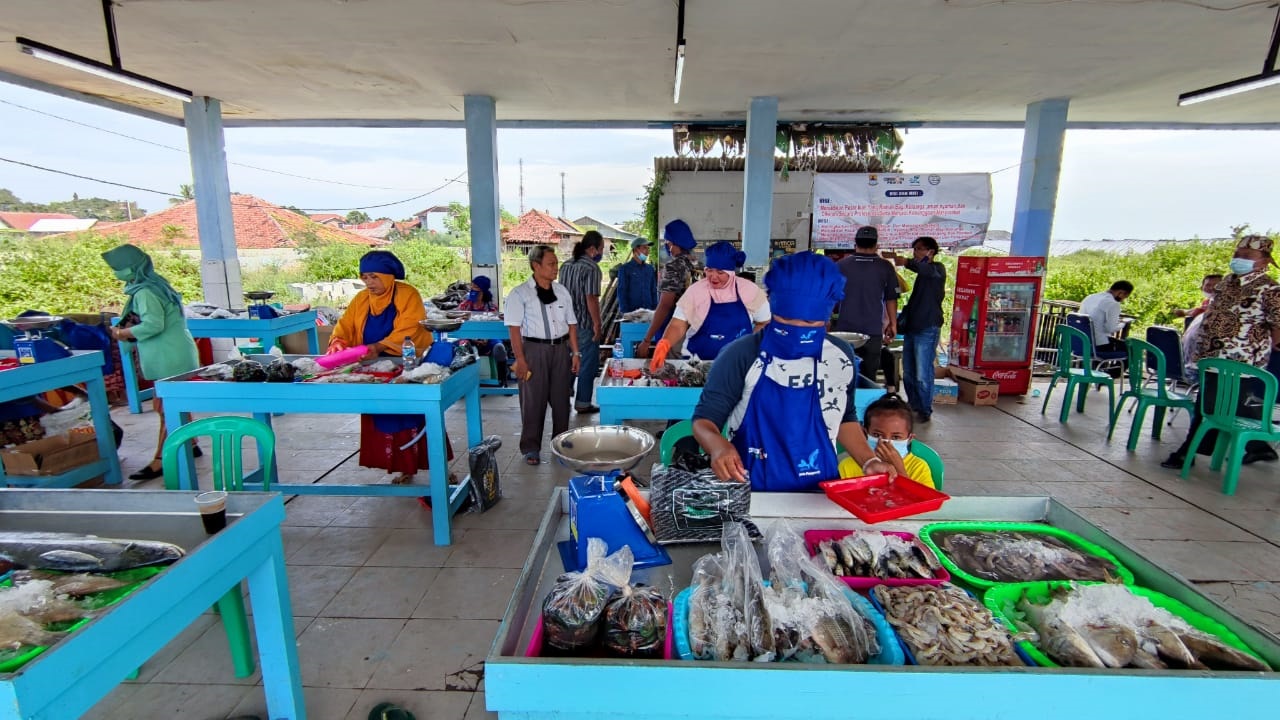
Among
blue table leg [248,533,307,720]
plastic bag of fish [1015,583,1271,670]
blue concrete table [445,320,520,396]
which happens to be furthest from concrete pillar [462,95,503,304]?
plastic bag of fish [1015,583,1271,670]

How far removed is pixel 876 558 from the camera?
5.10ft

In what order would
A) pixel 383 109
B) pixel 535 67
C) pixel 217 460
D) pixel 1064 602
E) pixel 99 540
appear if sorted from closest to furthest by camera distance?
pixel 1064 602, pixel 99 540, pixel 217 460, pixel 535 67, pixel 383 109

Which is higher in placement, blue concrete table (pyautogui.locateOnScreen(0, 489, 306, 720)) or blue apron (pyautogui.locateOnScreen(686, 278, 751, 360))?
blue apron (pyautogui.locateOnScreen(686, 278, 751, 360))

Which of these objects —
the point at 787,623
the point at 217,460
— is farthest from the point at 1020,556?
the point at 217,460

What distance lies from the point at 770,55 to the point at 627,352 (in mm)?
3312

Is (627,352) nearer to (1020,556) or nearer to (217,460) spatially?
(217,460)

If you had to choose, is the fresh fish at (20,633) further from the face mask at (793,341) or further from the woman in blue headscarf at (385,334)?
the woman in blue headscarf at (385,334)

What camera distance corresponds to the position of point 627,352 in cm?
603

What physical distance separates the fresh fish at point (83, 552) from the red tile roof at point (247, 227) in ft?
55.0

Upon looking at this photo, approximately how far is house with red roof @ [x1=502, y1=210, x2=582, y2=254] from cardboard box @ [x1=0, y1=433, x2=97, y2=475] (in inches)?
720

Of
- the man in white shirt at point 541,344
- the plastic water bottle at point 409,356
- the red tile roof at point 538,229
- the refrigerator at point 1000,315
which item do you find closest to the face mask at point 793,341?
the plastic water bottle at point 409,356

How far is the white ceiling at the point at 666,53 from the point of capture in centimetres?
484

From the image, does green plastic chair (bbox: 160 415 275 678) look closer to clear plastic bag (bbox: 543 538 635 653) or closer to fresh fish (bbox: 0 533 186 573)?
fresh fish (bbox: 0 533 186 573)

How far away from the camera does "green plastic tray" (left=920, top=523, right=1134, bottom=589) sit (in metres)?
1.53
